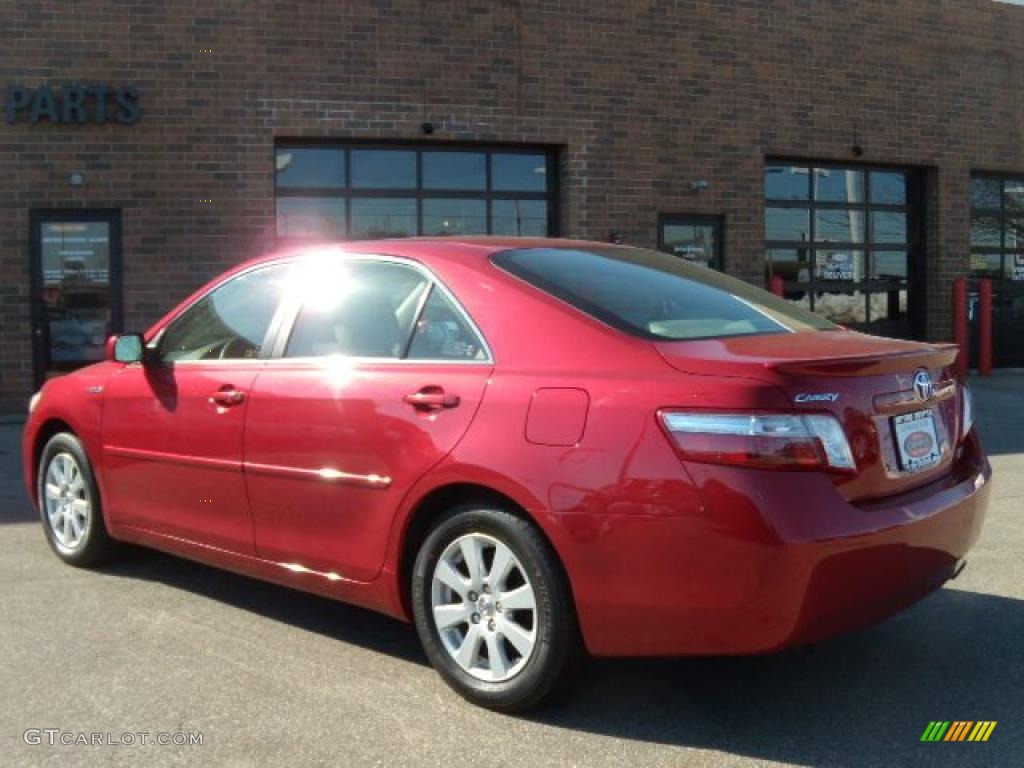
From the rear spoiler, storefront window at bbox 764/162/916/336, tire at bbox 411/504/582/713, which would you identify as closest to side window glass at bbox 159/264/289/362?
tire at bbox 411/504/582/713

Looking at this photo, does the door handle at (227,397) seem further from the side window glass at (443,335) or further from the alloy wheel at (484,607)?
the alloy wheel at (484,607)

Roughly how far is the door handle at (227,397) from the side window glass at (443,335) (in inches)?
34.8

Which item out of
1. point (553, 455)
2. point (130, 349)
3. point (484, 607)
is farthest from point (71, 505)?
point (553, 455)

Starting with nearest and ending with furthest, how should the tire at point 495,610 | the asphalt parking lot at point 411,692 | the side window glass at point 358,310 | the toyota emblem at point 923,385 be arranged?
1. the asphalt parking lot at point 411,692
2. the tire at point 495,610
3. the toyota emblem at point 923,385
4. the side window glass at point 358,310

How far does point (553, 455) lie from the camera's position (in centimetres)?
313

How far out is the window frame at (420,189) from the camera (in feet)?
39.0

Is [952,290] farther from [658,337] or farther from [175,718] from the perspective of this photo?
[175,718]

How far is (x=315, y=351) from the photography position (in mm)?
4023

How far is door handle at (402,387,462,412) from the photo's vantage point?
3430 millimetres

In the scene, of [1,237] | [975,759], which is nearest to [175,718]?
[975,759]

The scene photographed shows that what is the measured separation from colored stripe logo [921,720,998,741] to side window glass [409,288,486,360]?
1.86m

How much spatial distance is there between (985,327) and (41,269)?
12769 mm

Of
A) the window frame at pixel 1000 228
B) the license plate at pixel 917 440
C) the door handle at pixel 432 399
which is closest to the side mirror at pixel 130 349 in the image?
the door handle at pixel 432 399

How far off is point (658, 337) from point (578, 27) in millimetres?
10211
